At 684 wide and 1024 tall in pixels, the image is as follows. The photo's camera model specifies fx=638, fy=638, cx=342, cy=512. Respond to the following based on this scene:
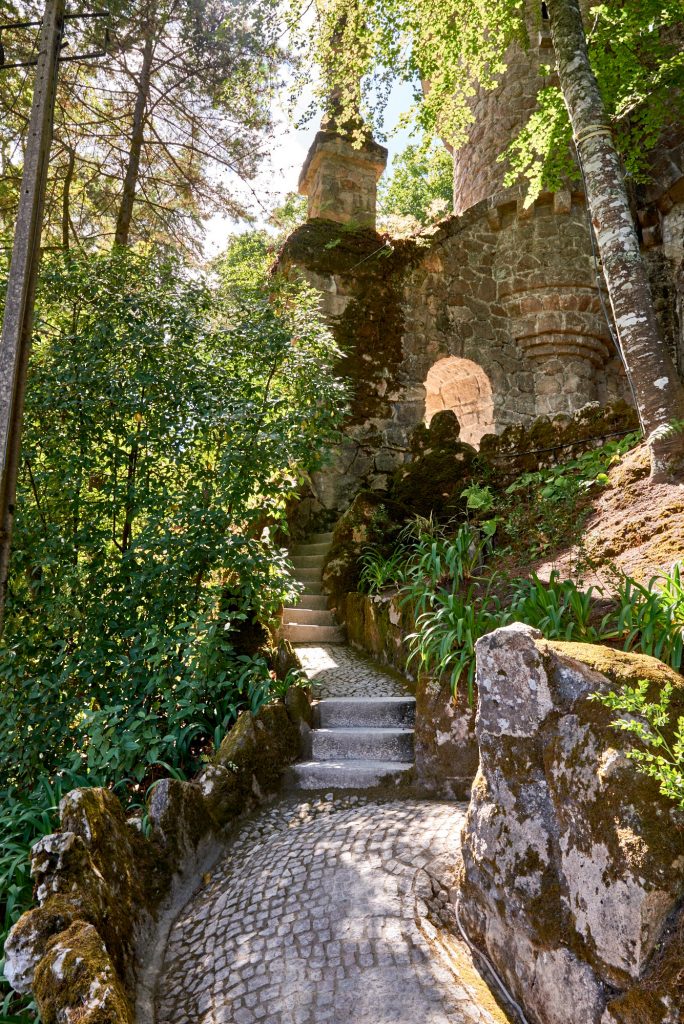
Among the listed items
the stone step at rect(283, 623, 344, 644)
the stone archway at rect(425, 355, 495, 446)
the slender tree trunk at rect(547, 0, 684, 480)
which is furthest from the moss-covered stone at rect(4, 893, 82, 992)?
the stone archway at rect(425, 355, 495, 446)

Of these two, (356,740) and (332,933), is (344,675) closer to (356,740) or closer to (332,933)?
(356,740)

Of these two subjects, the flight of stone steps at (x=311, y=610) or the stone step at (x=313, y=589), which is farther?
the stone step at (x=313, y=589)

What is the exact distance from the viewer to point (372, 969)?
6.12ft

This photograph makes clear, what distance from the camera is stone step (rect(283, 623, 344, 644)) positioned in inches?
209

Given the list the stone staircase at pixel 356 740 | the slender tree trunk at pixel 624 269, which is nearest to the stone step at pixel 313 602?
the stone staircase at pixel 356 740

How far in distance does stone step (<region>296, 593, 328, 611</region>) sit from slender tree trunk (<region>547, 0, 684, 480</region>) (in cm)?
298

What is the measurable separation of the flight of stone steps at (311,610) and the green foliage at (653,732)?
366 centimetres

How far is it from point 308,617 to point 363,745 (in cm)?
224

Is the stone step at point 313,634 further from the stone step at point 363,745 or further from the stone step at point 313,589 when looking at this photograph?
the stone step at point 363,745

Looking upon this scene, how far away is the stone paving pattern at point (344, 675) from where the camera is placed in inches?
159

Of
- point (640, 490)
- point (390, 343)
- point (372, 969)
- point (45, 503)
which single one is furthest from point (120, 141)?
point (372, 969)

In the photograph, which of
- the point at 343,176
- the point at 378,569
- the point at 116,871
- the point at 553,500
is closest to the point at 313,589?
the point at 378,569

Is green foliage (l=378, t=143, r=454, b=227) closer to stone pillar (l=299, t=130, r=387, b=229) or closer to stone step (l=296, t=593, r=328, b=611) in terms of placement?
stone pillar (l=299, t=130, r=387, b=229)

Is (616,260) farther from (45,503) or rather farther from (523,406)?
(523,406)
